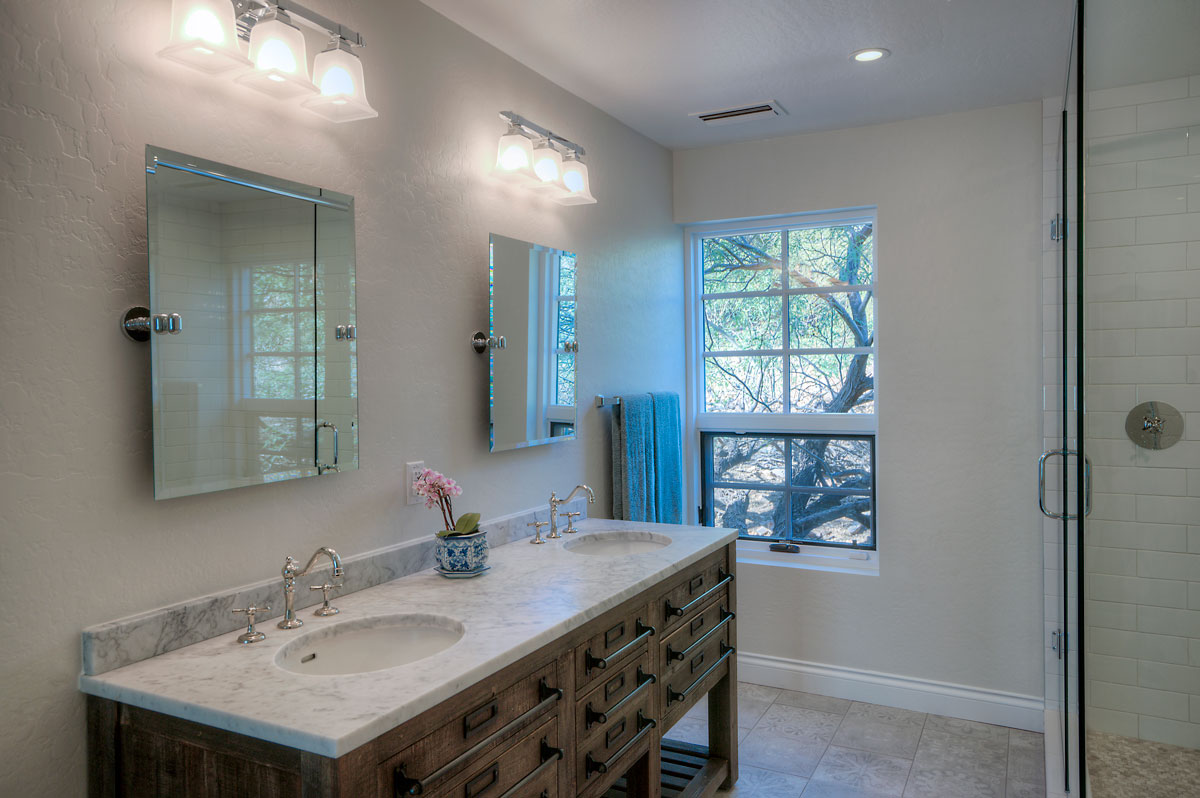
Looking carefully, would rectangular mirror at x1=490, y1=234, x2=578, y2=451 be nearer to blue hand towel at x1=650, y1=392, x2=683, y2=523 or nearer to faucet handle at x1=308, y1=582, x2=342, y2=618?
blue hand towel at x1=650, y1=392, x2=683, y2=523

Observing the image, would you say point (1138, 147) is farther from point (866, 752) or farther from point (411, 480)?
point (866, 752)

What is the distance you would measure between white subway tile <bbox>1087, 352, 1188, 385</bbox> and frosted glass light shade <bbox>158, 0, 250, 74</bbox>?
1685 millimetres

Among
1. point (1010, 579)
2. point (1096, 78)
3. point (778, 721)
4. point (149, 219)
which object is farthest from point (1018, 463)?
point (149, 219)

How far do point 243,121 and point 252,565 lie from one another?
0.95 meters

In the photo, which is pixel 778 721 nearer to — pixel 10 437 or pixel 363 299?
pixel 363 299

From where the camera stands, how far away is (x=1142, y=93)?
1291 millimetres

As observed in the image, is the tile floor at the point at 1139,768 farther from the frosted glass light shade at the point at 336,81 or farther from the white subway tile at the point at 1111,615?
the frosted glass light shade at the point at 336,81

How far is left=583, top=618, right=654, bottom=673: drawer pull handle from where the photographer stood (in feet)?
6.31

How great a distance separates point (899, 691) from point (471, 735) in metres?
2.47

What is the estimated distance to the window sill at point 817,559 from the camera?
357 centimetres

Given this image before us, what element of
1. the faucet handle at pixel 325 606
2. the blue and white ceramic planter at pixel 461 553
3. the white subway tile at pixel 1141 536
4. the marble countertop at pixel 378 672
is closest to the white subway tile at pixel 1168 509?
the white subway tile at pixel 1141 536

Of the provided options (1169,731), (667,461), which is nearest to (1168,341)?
(1169,731)

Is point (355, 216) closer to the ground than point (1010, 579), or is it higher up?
higher up

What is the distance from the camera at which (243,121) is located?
1786mm
